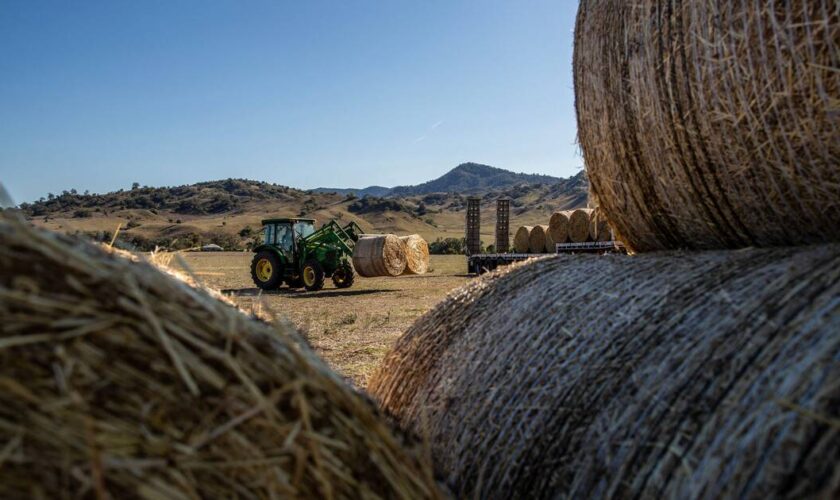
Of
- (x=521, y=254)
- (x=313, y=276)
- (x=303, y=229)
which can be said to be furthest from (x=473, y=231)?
(x=313, y=276)

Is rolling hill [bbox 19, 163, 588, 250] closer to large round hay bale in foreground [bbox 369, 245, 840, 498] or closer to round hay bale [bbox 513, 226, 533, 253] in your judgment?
round hay bale [bbox 513, 226, 533, 253]

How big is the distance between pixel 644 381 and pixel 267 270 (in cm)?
1668

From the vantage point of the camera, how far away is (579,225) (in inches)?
663

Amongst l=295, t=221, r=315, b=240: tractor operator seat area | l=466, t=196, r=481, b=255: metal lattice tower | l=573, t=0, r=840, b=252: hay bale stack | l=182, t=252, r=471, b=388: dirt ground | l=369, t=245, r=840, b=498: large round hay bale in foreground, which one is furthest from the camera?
l=466, t=196, r=481, b=255: metal lattice tower

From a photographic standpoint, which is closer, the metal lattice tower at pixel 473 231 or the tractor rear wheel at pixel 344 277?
the tractor rear wheel at pixel 344 277

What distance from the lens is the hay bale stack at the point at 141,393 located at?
1392 millimetres

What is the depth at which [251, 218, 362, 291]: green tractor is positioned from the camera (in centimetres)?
1780

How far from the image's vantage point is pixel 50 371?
1.42 meters

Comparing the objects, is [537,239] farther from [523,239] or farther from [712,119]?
[712,119]

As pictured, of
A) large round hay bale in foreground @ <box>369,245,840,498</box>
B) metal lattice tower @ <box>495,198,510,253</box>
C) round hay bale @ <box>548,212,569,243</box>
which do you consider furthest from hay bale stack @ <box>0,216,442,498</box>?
metal lattice tower @ <box>495,198,510,253</box>

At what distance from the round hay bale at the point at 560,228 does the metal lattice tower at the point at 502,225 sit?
7333 mm

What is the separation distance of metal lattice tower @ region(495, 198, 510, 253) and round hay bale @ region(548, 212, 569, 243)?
733 centimetres

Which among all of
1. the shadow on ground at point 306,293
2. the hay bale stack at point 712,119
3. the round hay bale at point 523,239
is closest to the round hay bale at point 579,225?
the round hay bale at point 523,239

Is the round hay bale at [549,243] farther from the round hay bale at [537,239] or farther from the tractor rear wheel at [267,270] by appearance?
the tractor rear wheel at [267,270]
